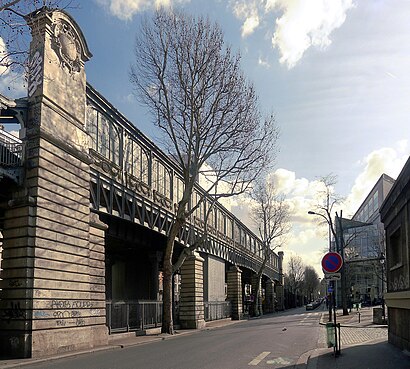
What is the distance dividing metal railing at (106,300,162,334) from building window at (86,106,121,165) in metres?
7.32

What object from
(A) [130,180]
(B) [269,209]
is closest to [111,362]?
(A) [130,180]

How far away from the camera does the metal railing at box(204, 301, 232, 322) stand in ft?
139

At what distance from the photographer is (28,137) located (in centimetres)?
1806

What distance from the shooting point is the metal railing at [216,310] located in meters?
42.2

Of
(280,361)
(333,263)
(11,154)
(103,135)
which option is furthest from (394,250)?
(103,135)

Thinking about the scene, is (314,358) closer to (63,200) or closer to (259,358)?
(259,358)

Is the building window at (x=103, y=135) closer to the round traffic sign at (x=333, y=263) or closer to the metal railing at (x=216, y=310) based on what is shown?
the round traffic sign at (x=333, y=263)

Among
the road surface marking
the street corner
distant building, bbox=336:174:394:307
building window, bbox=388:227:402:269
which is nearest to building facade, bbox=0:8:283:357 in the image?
the road surface marking

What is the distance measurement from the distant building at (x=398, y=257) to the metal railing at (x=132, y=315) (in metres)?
13.4

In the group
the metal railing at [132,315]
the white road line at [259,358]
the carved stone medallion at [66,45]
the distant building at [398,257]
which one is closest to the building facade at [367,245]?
the metal railing at [132,315]

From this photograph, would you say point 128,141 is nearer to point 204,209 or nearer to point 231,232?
point 204,209

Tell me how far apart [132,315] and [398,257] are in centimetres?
1616

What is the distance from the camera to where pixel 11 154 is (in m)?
17.7

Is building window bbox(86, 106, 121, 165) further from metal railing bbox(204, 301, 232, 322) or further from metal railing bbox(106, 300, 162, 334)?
metal railing bbox(204, 301, 232, 322)
